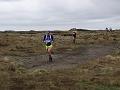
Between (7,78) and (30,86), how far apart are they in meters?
2.22

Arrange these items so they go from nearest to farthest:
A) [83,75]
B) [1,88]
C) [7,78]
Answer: [1,88] < [7,78] < [83,75]

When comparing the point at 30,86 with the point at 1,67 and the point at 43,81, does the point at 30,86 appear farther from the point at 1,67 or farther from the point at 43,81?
the point at 1,67

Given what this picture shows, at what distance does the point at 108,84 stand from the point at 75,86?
149 cm

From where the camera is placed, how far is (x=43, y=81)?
57.7 feet

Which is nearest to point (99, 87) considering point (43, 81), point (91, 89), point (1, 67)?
point (91, 89)

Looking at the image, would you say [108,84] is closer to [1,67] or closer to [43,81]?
[43,81]

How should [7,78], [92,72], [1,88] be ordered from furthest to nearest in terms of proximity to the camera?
1. [92,72]
2. [7,78]
3. [1,88]

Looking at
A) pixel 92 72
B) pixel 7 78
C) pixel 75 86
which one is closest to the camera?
pixel 75 86

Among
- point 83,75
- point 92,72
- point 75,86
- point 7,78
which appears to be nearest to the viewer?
point 75,86

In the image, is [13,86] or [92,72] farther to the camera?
[92,72]

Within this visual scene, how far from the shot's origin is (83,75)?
795 inches

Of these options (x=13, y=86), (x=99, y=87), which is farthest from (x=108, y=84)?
(x=13, y=86)

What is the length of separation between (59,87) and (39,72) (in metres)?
4.80

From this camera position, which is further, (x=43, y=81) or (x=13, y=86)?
(x=43, y=81)
